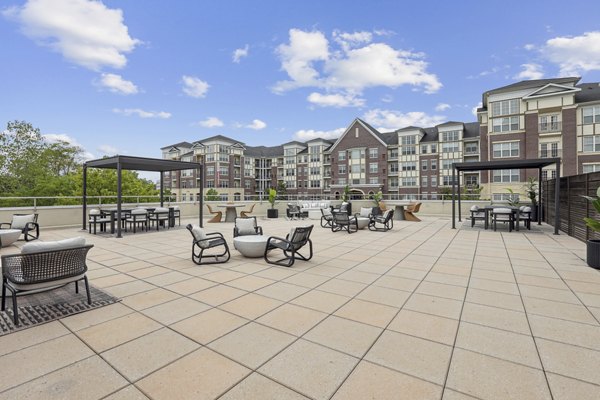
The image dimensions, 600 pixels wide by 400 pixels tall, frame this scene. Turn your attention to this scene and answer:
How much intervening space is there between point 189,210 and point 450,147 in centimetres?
4377

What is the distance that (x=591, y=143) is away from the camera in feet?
99.0

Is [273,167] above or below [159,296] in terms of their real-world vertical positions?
above

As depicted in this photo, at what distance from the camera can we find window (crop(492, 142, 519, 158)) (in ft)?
110

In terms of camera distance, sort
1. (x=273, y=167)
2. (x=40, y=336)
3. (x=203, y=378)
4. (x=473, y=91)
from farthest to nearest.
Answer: (x=273, y=167) → (x=473, y=91) → (x=40, y=336) → (x=203, y=378)

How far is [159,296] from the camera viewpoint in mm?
4262

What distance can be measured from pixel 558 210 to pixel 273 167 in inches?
2409

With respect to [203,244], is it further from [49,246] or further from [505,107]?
[505,107]

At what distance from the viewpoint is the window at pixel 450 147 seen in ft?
155

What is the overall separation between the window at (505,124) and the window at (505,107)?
0.68m

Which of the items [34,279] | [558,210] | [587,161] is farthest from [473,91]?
[34,279]

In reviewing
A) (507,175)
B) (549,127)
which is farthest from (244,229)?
(549,127)

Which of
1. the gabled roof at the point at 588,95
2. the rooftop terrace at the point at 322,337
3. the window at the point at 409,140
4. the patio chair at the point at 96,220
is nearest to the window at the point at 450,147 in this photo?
the window at the point at 409,140

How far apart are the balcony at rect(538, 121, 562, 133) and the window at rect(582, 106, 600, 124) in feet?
6.68

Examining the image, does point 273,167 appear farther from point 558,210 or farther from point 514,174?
point 558,210
